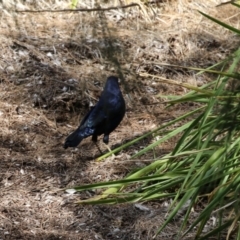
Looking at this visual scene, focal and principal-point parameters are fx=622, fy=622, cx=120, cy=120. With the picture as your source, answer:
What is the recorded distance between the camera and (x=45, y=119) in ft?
16.5

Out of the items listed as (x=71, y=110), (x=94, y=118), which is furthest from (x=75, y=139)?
(x=71, y=110)

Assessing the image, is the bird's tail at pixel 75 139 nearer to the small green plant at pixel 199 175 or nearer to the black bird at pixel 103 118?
the black bird at pixel 103 118

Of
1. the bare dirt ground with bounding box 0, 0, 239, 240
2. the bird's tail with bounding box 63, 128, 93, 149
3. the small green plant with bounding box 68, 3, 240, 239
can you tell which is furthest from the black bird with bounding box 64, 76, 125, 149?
the small green plant with bounding box 68, 3, 240, 239

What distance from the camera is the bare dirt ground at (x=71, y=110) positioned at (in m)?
3.77

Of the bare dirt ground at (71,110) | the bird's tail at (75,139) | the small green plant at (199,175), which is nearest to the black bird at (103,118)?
the bird's tail at (75,139)

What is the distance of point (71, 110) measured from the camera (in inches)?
205

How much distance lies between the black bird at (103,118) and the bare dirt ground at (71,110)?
0.56 feet

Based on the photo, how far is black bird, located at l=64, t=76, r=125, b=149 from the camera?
14.6ft

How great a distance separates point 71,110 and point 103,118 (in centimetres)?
68

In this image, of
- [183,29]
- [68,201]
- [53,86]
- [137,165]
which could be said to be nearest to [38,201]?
[68,201]

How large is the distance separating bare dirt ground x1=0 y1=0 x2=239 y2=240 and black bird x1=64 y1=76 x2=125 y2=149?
17cm

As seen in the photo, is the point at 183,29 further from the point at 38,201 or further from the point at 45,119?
the point at 38,201

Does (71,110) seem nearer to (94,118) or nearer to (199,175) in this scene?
(94,118)

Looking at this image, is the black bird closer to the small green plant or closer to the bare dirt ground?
the bare dirt ground
